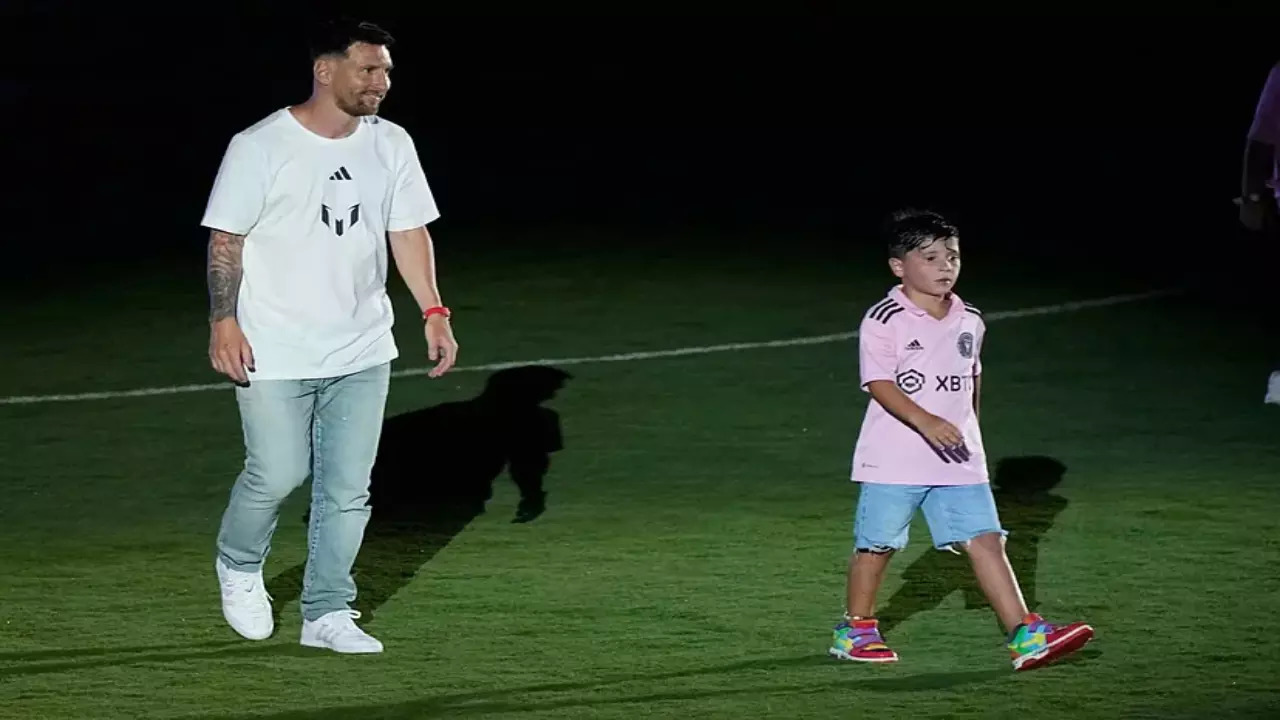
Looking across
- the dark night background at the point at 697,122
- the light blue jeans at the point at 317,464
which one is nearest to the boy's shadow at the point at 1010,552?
the light blue jeans at the point at 317,464

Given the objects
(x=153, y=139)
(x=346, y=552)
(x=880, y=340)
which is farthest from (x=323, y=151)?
(x=153, y=139)

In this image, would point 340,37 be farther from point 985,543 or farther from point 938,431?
point 985,543

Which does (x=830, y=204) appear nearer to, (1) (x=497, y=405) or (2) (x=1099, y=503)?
(1) (x=497, y=405)

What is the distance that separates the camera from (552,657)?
304 inches

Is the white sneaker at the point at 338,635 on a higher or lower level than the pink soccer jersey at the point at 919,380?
lower

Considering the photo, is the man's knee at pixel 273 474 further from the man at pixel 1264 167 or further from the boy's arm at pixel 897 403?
the man at pixel 1264 167

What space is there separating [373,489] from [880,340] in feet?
10.3

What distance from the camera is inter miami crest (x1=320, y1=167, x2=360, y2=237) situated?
753 centimetres

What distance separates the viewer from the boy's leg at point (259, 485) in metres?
7.64

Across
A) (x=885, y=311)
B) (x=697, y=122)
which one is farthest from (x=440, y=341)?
(x=697, y=122)

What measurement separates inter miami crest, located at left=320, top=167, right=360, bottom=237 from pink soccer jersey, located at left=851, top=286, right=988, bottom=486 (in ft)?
4.92

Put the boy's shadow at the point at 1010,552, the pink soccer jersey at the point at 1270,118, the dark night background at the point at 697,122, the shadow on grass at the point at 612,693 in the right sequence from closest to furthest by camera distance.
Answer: the shadow on grass at the point at 612,693, the boy's shadow at the point at 1010,552, the pink soccer jersey at the point at 1270,118, the dark night background at the point at 697,122

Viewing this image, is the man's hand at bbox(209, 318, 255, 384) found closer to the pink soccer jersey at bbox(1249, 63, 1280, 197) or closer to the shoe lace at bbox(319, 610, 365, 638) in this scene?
the shoe lace at bbox(319, 610, 365, 638)

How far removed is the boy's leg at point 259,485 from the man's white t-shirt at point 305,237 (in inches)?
3.9
